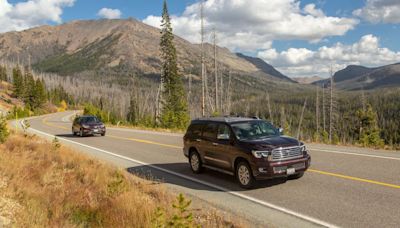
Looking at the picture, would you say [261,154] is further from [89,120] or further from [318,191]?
[89,120]

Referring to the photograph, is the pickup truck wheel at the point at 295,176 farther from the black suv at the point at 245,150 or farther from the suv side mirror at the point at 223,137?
the suv side mirror at the point at 223,137

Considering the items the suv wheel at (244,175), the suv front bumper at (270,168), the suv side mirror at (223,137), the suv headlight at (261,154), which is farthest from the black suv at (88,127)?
the suv front bumper at (270,168)

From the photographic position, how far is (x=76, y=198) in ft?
27.7

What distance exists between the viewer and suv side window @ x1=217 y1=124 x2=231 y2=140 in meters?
10.8

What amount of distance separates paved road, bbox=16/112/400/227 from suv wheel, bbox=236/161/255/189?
0.19m

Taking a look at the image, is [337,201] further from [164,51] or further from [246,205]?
[164,51]

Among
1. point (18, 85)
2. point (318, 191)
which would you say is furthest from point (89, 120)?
point (18, 85)

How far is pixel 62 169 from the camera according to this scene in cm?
1227

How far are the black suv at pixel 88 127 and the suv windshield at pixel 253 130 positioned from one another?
68.0 ft

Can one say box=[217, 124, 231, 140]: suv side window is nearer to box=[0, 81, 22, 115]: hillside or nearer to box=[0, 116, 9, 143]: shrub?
box=[0, 116, 9, 143]: shrub

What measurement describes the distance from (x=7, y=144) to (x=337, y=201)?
14488 millimetres

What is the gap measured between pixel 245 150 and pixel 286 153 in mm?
1035

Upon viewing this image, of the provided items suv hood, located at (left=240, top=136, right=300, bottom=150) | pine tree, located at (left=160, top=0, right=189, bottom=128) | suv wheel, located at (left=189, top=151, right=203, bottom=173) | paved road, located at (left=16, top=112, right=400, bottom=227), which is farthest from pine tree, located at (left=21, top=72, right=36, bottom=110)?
suv hood, located at (left=240, top=136, right=300, bottom=150)

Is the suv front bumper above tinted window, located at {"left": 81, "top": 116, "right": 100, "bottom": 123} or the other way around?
the other way around
